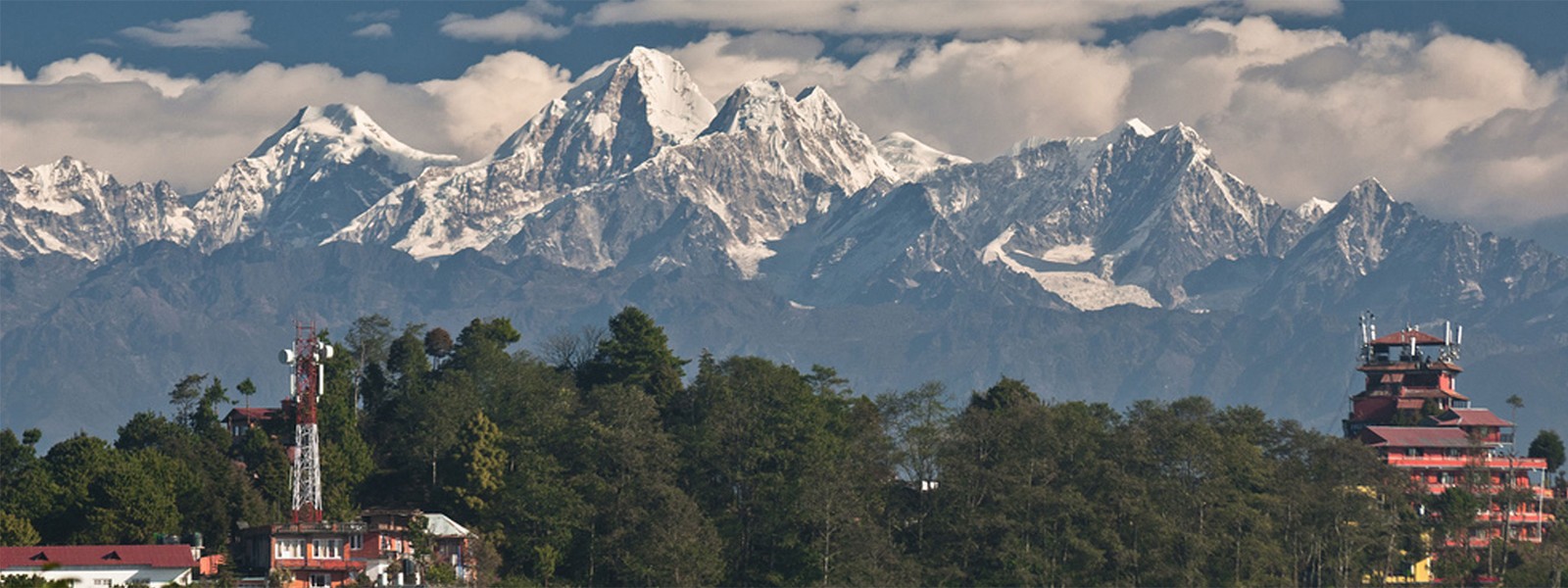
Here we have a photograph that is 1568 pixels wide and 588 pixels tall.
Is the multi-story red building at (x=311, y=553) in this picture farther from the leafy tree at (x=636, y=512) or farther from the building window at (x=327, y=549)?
the leafy tree at (x=636, y=512)

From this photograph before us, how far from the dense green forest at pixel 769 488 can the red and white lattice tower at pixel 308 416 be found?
558 centimetres

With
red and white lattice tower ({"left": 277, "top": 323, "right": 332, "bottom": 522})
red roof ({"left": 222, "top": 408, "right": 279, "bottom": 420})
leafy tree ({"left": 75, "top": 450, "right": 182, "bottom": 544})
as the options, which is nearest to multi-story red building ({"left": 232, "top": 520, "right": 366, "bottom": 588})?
red and white lattice tower ({"left": 277, "top": 323, "right": 332, "bottom": 522})

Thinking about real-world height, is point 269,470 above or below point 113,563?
above

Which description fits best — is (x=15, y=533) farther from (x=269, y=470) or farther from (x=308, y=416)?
(x=269, y=470)

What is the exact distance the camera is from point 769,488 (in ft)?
518

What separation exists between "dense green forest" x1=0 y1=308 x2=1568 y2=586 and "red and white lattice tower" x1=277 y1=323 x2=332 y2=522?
5.58m

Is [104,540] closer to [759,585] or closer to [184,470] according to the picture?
[184,470]

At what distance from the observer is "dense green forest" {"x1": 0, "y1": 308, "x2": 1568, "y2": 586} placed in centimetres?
15325

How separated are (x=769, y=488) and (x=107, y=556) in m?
40.8

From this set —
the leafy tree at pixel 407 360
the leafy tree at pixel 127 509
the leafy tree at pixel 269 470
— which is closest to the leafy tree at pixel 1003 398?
the leafy tree at pixel 407 360

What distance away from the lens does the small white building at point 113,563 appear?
5556 inches

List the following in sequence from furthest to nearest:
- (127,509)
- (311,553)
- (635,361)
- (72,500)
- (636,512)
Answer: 1. (635,361)
2. (72,500)
3. (636,512)
4. (127,509)
5. (311,553)

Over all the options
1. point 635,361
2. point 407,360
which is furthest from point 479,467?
point 407,360

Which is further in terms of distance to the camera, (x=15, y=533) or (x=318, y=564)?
(x=318, y=564)
